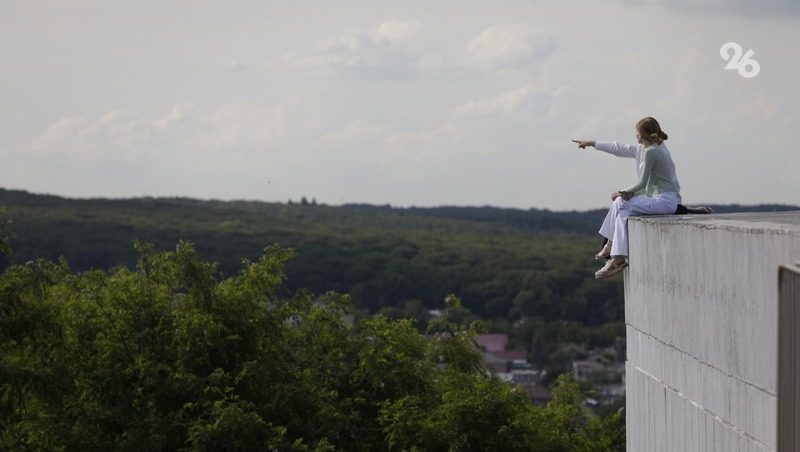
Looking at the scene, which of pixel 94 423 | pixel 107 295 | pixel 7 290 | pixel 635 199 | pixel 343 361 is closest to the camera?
pixel 635 199

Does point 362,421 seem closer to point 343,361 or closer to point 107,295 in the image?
point 343,361

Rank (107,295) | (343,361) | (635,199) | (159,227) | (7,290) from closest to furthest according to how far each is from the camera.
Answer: (635,199), (7,290), (107,295), (343,361), (159,227)

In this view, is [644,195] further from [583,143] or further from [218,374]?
[218,374]

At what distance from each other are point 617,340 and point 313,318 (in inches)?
4368

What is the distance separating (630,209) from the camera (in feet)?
39.3

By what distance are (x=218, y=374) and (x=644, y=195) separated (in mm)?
9408

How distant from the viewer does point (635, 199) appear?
12.1 metres

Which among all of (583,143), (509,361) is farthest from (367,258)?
(583,143)

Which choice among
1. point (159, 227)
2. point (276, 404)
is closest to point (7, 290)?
point (276, 404)

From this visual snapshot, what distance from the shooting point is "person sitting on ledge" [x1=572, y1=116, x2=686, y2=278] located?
11.9m

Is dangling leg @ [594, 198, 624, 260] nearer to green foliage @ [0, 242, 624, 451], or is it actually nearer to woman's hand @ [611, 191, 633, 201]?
woman's hand @ [611, 191, 633, 201]

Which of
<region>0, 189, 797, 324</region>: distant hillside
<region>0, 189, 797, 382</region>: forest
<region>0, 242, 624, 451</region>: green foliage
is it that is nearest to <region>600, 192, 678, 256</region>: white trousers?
<region>0, 242, 624, 451</region>: green foliage

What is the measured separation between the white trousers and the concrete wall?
0.60 ft

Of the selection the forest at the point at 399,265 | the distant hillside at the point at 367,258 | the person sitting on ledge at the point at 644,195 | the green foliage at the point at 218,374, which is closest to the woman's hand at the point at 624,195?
the person sitting on ledge at the point at 644,195
